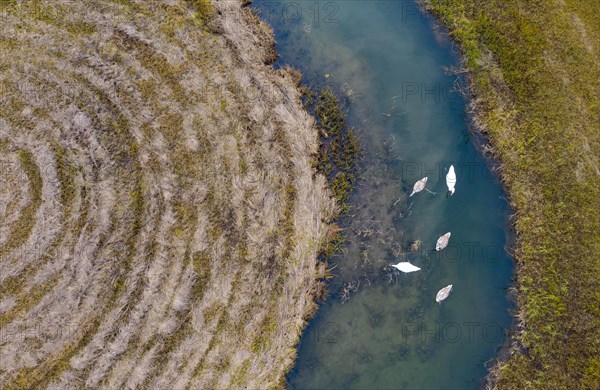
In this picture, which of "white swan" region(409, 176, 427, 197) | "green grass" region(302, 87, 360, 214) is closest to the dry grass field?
"green grass" region(302, 87, 360, 214)

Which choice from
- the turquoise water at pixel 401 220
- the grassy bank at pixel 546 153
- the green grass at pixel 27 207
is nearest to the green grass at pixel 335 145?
the turquoise water at pixel 401 220

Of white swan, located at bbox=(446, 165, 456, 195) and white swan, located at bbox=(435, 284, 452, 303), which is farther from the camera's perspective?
white swan, located at bbox=(446, 165, 456, 195)

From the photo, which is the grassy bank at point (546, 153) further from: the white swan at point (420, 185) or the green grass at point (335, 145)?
the green grass at point (335, 145)

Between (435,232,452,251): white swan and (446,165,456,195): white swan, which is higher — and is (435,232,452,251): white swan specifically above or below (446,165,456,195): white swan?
below

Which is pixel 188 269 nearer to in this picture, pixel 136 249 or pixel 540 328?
pixel 136 249

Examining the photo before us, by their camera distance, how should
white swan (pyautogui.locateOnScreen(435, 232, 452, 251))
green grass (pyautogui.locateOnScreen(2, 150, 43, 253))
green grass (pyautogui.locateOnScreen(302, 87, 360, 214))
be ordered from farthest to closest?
1. green grass (pyautogui.locateOnScreen(302, 87, 360, 214))
2. white swan (pyautogui.locateOnScreen(435, 232, 452, 251))
3. green grass (pyautogui.locateOnScreen(2, 150, 43, 253))

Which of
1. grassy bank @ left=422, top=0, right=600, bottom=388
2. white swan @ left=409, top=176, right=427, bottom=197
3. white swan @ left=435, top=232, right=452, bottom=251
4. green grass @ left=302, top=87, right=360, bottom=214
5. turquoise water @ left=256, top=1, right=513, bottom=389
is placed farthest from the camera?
green grass @ left=302, top=87, right=360, bottom=214

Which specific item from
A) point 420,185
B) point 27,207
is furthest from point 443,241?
point 27,207

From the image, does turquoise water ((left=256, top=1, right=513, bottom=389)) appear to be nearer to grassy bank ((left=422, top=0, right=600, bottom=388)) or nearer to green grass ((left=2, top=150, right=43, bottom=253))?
grassy bank ((left=422, top=0, right=600, bottom=388))
